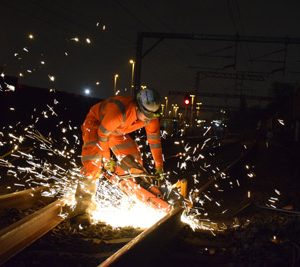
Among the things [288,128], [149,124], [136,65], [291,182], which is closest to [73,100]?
[136,65]

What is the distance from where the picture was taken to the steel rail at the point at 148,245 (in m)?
3.66

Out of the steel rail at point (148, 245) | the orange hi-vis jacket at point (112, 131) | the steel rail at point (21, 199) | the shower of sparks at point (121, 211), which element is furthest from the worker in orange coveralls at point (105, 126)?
the steel rail at point (148, 245)

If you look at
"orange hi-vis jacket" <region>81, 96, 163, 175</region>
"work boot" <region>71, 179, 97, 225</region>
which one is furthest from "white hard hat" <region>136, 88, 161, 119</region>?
"work boot" <region>71, 179, 97, 225</region>

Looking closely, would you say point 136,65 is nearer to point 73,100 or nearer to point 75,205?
point 73,100

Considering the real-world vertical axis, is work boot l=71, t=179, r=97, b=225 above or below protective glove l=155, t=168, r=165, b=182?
below

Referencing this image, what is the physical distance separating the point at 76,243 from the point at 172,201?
5.09ft

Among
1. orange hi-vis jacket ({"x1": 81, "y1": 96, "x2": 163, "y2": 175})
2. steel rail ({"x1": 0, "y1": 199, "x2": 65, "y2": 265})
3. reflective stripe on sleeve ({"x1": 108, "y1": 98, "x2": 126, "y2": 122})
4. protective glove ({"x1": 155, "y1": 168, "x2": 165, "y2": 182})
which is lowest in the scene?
steel rail ({"x1": 0, "y1": 199, "x2": 65, "y2": 265})

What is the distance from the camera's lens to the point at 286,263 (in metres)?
4.50

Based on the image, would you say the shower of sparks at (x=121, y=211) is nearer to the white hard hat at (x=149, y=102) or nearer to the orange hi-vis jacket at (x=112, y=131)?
the orange hi-vis jacket at (x=112, y=131)

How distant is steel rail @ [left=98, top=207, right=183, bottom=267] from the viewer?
3.66 meters

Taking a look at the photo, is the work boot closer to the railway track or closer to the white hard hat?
the railway track

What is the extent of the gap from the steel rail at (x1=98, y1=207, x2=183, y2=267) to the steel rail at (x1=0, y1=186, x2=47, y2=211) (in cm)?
238

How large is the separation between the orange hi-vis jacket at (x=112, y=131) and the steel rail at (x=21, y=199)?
1176mm

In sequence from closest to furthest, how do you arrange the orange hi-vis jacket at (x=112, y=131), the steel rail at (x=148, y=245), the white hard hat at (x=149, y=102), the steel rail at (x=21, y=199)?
the steel rail at (x=148, y=245) < the orange hi-vis jacket at (x=112, y=131) < the white hard hat at (x=149, y=102) < the steel rail at (x=21, y=199)
